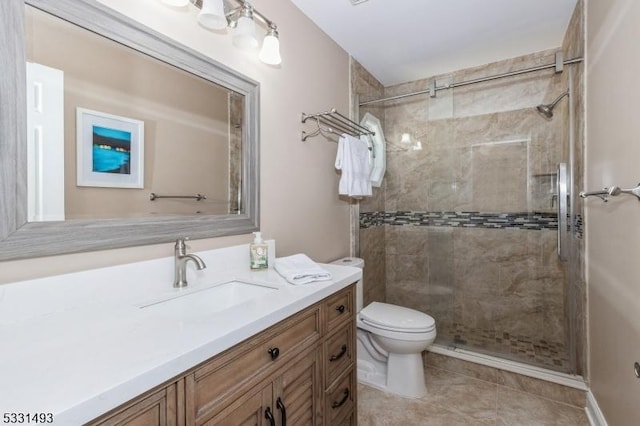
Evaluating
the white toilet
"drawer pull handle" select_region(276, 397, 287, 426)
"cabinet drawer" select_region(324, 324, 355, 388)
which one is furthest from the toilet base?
"drawer pull handle" select_region(276, 397, 287, 426)

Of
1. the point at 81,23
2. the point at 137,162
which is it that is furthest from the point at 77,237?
the point at 81,23

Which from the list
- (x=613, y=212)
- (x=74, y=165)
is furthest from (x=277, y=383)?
(x=613, y=212)

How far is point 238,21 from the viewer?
1332 mm

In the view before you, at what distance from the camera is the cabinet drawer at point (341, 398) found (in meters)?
1.23

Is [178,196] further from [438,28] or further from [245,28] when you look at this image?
[438,28]

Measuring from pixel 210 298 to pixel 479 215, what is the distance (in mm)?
2295

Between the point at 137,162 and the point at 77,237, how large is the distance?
13.2 inches

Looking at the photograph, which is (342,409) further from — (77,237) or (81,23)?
(81,23)

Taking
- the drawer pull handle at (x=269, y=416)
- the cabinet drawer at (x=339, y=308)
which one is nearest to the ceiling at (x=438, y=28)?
the cabinet drawer at (x=339, y=308)

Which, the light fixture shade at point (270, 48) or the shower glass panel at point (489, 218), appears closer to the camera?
the light fixture shade at point (270, 48)

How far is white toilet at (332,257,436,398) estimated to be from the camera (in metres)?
1.93

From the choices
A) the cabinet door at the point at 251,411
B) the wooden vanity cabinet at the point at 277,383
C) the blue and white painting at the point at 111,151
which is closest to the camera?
the wooden vanity cabinet at the point at 277,383

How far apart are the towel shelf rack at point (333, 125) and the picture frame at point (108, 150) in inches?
39.2

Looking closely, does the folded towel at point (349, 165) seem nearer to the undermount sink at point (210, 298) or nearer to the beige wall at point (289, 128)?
the beige wall at point (289, 128)
